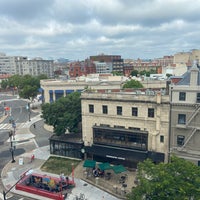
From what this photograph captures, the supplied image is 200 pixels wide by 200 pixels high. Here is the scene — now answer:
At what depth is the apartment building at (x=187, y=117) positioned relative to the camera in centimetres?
2989

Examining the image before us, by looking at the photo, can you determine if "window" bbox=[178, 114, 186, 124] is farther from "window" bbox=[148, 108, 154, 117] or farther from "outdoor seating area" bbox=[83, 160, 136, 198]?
"outdoor seating area" bbox=[83, 160, 136, 198]

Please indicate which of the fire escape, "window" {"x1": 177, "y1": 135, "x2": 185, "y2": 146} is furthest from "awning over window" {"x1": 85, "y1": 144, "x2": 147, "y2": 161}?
the fire escape

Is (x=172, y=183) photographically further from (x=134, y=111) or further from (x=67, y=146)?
(x=67, y=146)

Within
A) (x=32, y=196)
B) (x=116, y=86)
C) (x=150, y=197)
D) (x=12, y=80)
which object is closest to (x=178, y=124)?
(x=150, y=197)

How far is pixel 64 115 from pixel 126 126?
12736 mm

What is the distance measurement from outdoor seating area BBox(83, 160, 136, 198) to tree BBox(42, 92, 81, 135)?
29.5 feet

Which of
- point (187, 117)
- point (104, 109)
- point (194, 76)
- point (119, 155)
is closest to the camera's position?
point (194, 76)

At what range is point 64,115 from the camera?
134ft

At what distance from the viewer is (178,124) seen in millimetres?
31094

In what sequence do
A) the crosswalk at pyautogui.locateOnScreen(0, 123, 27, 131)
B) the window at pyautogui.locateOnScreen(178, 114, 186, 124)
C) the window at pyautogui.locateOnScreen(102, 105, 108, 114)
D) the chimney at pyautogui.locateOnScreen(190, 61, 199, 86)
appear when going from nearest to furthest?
the chimney at pyautogui.locateOnScreen(190, 61, 199, 86) < the window at pyautogui.locateOnScreen(178, 114, 186, 124) < the window at pyautogui.locateOnScreen(102, 105, 108, 114) < the crosswalk at pyautogui.locateOnScreen(0, 123, 27, 131)

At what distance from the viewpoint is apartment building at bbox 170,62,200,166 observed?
29.9 meters

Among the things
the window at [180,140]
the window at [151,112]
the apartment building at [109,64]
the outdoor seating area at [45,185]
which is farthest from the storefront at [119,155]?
the apartment building at [109,64]

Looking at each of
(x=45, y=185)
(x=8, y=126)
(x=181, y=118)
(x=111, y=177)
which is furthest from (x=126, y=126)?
(x=8, y=126)

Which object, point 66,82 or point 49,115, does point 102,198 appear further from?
point 66,82
